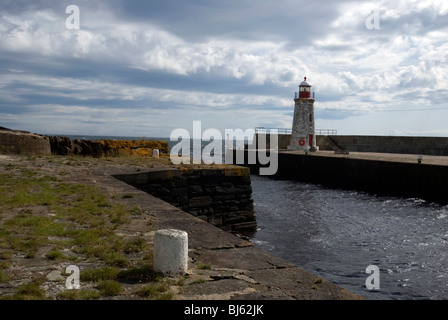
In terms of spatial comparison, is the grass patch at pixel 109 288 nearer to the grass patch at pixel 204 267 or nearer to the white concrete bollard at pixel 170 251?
the white concrete bollard at pixel 170 251

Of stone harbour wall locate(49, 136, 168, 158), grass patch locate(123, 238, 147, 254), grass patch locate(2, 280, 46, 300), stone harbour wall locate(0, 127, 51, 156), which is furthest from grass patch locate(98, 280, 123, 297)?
stone harbour wall locate(49, 136, 168, 158)

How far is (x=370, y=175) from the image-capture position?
87.5 ft

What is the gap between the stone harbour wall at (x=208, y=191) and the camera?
11039 millimetres

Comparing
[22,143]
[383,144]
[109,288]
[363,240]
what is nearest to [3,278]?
[109,288]

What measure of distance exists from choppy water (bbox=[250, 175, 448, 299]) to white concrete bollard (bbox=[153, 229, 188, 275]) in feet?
17.2

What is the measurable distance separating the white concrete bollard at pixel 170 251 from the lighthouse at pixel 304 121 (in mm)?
36210

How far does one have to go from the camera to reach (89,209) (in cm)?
647

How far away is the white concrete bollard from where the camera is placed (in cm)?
374

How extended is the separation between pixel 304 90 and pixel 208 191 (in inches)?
1163

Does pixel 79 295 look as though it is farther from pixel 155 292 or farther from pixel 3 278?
pixel 3 278

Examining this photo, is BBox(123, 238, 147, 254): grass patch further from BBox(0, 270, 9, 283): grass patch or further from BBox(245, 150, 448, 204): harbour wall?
BBox(245, 150, 448, 204): harbour wall
